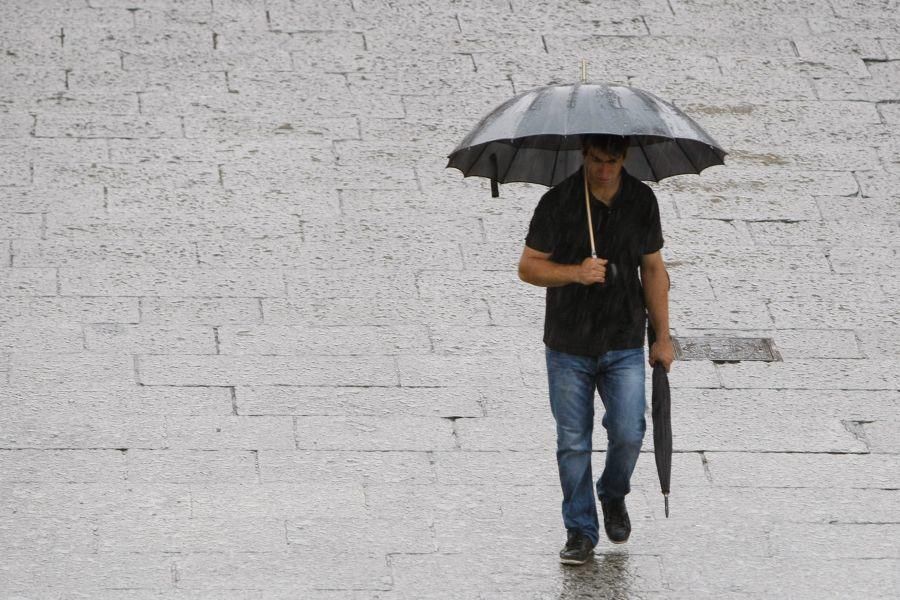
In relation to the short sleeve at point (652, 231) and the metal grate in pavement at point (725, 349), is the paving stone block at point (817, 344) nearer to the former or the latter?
the metal grate in pavement at point (725, 349)

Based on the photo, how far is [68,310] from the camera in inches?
311

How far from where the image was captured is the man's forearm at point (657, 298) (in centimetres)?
569

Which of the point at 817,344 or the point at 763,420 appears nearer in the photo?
the point at 763,420

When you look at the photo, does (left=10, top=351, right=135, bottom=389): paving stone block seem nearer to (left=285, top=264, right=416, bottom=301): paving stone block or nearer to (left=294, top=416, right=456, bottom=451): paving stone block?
(left=294, top=416, right=456, bottom=451): paving stone block

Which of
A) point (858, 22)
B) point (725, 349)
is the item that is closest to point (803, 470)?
point (725, 349)

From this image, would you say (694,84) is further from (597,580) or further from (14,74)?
(597,580)

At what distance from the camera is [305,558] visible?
582 cm

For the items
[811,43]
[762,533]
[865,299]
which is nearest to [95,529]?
[762,533]

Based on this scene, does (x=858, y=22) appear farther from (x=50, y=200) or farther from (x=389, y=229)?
(x=50, y=200)

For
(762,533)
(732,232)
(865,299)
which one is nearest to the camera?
(762,533)

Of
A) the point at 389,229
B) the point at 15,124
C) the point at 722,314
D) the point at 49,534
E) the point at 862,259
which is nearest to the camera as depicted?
the point at 49,534

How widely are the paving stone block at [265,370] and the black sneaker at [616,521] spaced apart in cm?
169

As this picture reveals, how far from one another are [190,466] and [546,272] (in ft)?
6.43

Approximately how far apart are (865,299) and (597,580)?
330cm
